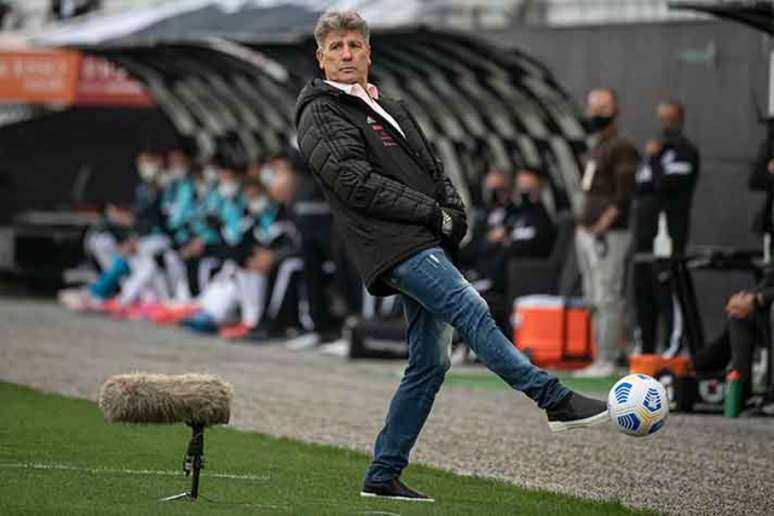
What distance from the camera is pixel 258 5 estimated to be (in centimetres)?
2650

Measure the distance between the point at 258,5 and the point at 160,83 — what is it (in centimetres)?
339

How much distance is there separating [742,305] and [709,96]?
5.66 metres

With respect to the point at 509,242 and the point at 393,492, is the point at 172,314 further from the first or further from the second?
the point at 393,492

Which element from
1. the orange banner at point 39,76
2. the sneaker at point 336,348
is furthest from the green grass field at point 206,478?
the orange banner at point 39,76

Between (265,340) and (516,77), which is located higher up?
(516,77)

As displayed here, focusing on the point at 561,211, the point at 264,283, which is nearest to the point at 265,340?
the point at 264,283

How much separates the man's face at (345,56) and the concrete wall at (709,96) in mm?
10022

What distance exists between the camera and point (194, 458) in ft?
31.2

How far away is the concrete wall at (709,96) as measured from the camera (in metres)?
19.9

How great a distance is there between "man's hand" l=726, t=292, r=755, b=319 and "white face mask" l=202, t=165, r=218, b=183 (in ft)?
38.6

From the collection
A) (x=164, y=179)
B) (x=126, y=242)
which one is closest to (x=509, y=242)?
(x=164, y=179)

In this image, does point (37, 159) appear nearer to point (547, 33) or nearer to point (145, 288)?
point (145, 288)

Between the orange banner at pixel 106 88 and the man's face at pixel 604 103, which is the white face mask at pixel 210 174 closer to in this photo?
the orange banner at pixel 106 88

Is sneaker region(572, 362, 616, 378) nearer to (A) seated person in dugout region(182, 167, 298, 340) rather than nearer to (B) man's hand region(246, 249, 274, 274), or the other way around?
(A) seated person in dugout region(182, 167, 298, 340)
